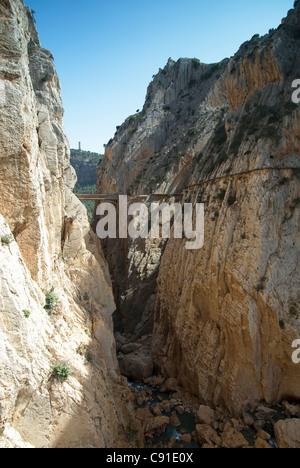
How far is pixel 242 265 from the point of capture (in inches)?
720

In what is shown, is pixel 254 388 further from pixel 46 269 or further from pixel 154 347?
pixel 46 269

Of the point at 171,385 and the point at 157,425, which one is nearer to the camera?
the point at 157,425

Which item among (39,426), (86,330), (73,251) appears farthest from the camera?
(73,251)

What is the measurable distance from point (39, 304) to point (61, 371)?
266 centimetres

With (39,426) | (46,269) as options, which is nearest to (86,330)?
(46,269)

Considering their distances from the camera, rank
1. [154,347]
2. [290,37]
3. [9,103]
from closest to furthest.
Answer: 1. [9,103]
2. [290,37]
3. [154,347]

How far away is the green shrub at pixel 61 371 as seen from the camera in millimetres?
10641

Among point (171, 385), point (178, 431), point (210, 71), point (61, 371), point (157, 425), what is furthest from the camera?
point (210, 71)

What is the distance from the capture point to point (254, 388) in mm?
17359

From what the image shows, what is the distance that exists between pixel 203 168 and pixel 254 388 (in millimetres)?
17987

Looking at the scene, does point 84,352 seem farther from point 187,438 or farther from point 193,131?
point 193,131

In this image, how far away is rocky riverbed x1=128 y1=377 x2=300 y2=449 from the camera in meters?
15.2

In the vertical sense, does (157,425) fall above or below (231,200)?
below

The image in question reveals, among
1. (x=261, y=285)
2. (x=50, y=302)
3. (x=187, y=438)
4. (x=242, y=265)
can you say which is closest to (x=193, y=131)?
(x=242, y=265)
